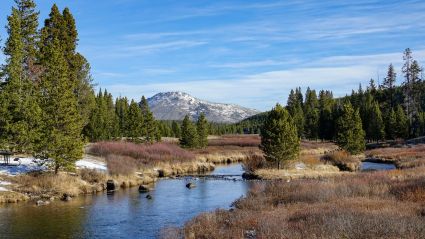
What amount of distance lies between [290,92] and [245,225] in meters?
133

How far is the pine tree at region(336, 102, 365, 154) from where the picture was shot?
204 ft

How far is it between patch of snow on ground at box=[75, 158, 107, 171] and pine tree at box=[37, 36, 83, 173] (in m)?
2.86

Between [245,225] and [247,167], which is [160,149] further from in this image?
[245,225]

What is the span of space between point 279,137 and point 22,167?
Answer: 23.4 m

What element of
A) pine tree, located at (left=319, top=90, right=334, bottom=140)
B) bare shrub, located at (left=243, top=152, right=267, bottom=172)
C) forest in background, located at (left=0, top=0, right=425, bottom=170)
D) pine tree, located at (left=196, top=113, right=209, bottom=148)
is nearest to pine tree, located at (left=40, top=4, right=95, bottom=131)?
forest in background, located at (left=0, top=0, right=425, bottom=170)

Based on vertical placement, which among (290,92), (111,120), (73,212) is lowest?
(73,212)

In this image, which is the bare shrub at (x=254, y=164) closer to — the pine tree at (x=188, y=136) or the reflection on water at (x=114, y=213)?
the reflection on water at (x=114, y=213)

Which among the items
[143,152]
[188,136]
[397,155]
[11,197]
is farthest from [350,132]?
[11,197]

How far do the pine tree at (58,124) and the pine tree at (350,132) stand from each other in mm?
38133

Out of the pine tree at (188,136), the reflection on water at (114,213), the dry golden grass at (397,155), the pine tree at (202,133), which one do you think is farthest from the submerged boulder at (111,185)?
the pine tree at (202,133)

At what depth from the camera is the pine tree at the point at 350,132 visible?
204 feet

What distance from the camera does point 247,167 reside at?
160 ft

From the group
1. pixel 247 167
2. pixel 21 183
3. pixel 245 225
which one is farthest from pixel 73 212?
pixel 247 167

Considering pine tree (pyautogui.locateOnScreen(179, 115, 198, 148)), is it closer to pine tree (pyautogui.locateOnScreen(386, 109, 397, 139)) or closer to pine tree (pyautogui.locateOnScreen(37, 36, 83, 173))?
pine tree (pyautogui.locateOnScreen(37, 36, 83, 173))
